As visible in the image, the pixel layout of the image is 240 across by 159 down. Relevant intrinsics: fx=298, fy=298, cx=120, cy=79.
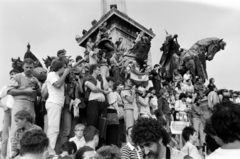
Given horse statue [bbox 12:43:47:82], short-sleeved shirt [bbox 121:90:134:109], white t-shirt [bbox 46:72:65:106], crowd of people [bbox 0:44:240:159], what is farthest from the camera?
short-sleeved shirt [bbox 121:90:134:109]

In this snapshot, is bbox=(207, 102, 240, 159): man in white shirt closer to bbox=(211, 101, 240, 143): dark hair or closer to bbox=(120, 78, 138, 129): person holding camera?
bbox=(211, 101, 240, 143): dark hair

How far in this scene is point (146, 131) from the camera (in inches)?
119

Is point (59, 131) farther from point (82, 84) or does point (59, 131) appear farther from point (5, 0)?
point (5, 0)

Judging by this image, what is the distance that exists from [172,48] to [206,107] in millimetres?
10575

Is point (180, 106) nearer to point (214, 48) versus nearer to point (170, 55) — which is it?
point (170, 55)

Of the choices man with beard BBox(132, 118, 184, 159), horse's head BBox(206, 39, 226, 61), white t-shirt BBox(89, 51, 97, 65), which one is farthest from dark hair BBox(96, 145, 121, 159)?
horse's head BBox(206, 39, 226, 61)

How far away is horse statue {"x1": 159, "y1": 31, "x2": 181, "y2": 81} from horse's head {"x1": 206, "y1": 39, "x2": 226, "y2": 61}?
280 cm

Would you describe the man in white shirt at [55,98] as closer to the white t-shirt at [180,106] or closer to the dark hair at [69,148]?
the dark hair at [69,148]

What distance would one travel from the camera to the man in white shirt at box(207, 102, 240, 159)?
6.63 ft

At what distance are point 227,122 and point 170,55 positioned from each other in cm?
1862

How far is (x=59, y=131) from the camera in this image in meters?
5.53

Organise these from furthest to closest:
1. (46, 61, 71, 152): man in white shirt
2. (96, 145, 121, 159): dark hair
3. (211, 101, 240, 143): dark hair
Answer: (46, 61, 71, 152): man in white shirt < (96, 145, 121, 159): dark hair < (211, 101, 240, 143): dark hair

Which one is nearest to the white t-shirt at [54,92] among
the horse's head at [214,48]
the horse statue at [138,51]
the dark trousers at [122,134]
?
the dark trousers at [122,134]

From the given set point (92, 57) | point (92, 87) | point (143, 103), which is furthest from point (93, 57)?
point (92, 87)
